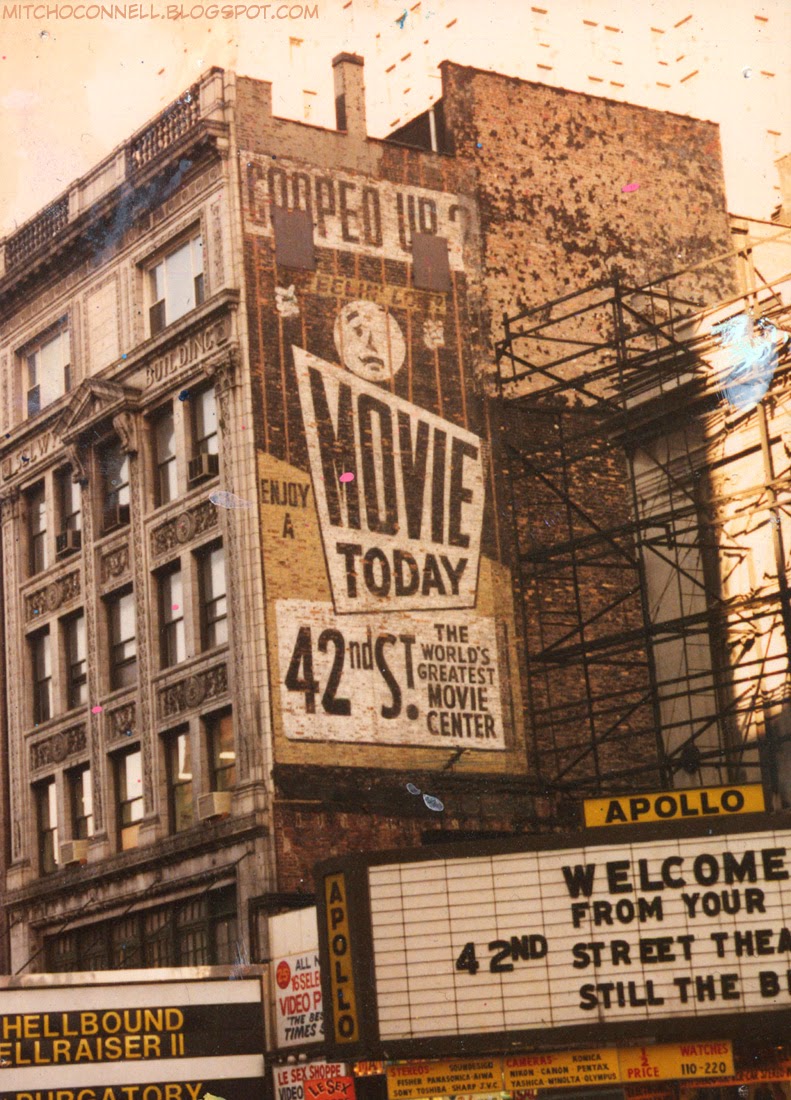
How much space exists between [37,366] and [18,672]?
718 cm

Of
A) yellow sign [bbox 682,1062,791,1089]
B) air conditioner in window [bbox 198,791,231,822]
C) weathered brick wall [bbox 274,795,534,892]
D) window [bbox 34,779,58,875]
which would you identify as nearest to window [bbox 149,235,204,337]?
air conditioner in window [bbox 198,791,231,822]

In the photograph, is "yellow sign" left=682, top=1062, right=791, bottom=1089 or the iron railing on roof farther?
the iron railing on roof

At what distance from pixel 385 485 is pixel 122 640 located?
6806mm

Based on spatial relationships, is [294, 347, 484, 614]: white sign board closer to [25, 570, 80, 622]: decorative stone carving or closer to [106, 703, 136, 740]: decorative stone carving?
[106, 703, 136, 740]: decorative stone carving

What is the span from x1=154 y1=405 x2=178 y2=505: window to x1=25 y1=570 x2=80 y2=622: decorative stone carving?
3.49 m

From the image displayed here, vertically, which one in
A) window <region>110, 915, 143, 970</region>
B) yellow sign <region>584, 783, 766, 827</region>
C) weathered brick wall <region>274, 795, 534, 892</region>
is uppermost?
weathered brick wall <region>274, 795, 534, 892</region>

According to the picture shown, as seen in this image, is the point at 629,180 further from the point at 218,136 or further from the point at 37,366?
the point at 37,366

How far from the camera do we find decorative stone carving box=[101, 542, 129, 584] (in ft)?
143

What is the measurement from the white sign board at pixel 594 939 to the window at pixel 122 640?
55.8 ft

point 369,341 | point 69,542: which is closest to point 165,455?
point 69,542

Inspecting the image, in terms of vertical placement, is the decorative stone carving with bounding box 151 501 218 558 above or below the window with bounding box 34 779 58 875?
above

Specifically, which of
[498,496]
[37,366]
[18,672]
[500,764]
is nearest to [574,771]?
[500,764]

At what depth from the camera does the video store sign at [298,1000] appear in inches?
1404

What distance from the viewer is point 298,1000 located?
3631 centimetres
